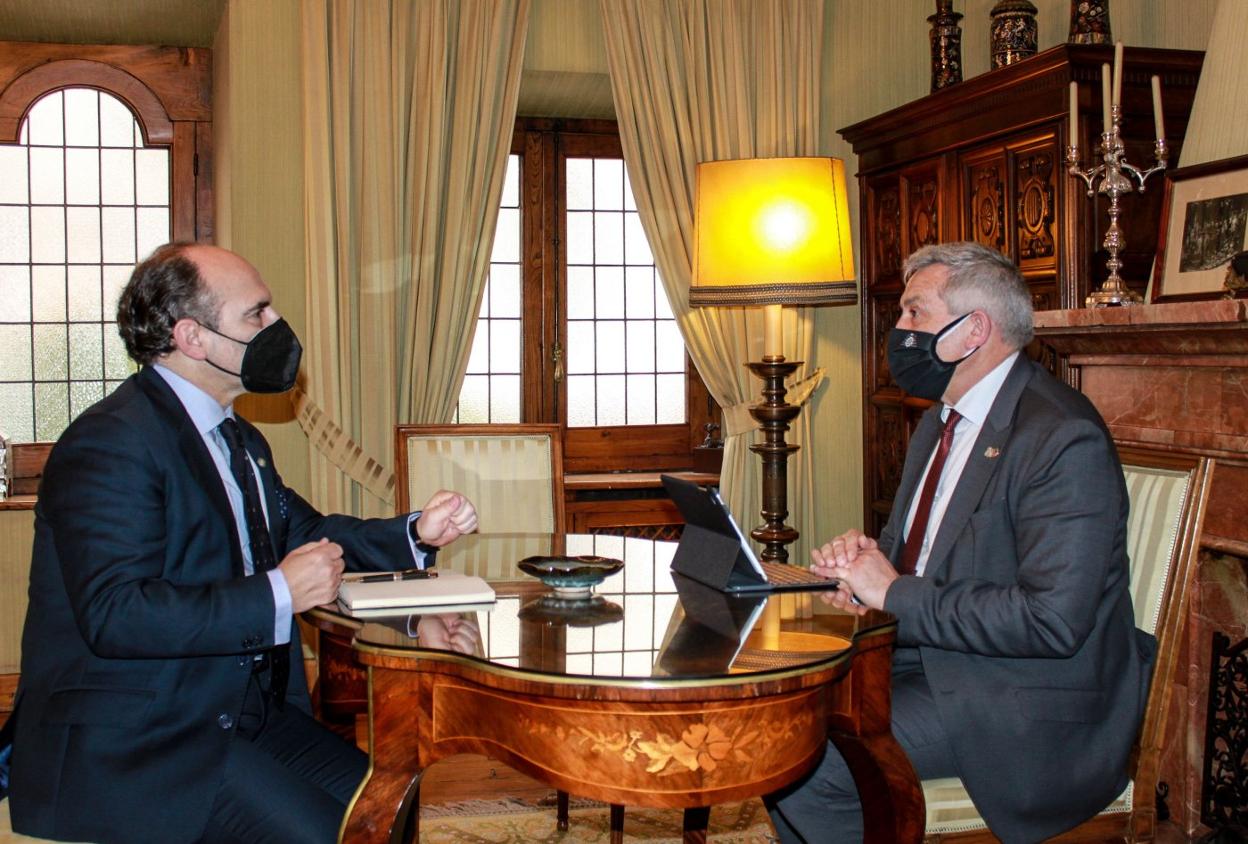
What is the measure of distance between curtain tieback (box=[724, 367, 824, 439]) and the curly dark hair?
9.09 ft

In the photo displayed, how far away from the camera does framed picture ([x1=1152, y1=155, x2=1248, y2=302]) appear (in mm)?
3055

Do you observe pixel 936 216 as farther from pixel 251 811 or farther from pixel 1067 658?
pixel 251 811

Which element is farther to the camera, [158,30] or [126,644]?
[158,30]

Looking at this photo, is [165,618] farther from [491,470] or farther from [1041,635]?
[491,470]

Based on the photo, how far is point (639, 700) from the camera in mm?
1691

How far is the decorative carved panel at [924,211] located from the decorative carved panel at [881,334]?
0.92 ft

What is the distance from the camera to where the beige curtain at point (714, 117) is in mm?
4574

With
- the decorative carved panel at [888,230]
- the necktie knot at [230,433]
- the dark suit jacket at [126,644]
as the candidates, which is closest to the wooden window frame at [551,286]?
the decorative carved panel at [888,230]

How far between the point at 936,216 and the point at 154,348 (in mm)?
2749

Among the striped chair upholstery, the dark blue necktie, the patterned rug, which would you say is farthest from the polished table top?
the patterned rug

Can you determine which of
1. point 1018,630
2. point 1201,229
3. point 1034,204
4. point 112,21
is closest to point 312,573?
point 1018,630

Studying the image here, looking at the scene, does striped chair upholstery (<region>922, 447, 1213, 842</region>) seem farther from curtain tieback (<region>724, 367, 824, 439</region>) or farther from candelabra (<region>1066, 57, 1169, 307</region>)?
curtain tieback (<region>724, 367, 824, 439</region>)

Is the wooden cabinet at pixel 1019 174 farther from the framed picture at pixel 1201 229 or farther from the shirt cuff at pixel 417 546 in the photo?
the shirt cuff at pixel 417 546

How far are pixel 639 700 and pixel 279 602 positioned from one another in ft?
1.97
